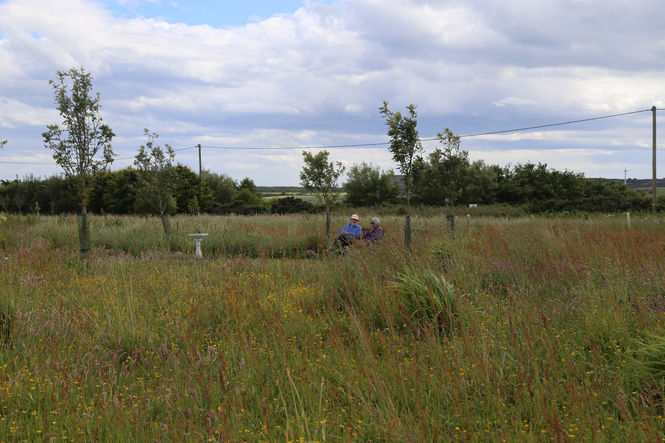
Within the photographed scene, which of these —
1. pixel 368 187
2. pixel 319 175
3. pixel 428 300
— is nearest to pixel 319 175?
pixel 319 175

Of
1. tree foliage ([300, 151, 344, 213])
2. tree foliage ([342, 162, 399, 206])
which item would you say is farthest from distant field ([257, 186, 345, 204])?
tree foliage ([300, 151, 344, 213])

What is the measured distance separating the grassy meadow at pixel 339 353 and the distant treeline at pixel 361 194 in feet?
73.6

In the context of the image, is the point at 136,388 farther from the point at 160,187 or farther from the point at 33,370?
the point at 160,187

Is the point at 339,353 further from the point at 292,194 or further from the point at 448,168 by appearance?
the point at 292,194

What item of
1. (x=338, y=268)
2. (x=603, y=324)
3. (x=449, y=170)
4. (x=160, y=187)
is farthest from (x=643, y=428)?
(x=160, y=187)

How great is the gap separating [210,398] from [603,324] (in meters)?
3.52

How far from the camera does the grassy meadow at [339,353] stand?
2826 millimetres

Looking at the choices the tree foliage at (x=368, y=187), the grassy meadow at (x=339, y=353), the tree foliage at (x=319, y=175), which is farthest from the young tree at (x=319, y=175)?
the tree foliage at (x=368, y=187)

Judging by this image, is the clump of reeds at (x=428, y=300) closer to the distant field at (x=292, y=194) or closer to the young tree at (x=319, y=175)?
the young tree at (x=319, y=175)

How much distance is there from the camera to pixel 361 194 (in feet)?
156

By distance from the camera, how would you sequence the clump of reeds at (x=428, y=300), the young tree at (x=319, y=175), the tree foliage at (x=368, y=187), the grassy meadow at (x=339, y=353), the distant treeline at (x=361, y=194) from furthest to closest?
the tree foliage at (x=368, y=187)
the distant treeline at (x=361, y=194)
the young tree at (x=319, y=175)
the clump of reeds at (x=428, y=300)
the grassy meadow at (x=339, y=353)

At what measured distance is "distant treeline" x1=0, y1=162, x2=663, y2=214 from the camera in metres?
33.6

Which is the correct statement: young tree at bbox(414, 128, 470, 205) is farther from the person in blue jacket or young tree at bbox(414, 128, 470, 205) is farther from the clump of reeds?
the clump of reeds

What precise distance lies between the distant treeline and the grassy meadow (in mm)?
22433
